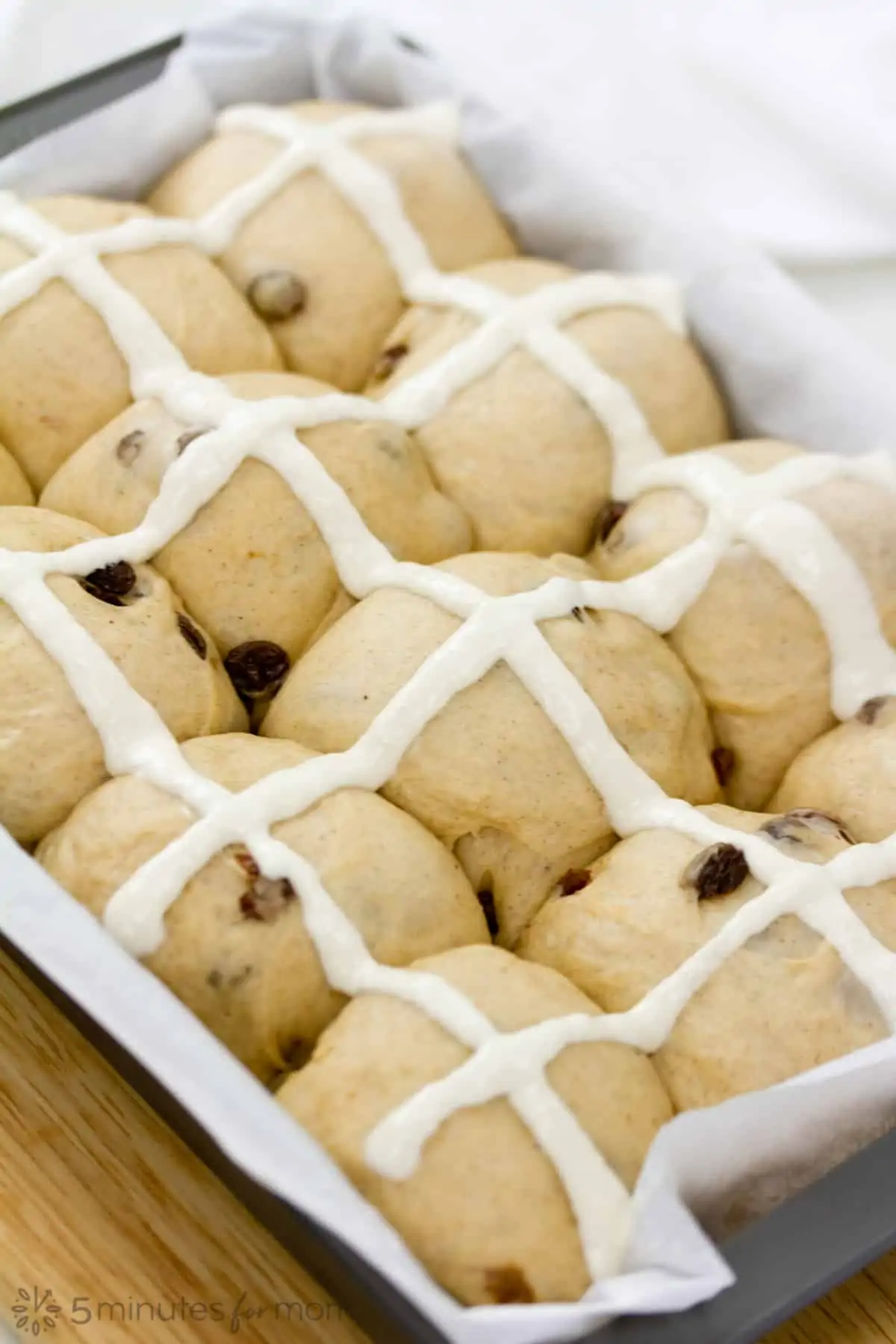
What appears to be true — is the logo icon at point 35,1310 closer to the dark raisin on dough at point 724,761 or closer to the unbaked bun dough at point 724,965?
the unbaked bun dough at point 724,965

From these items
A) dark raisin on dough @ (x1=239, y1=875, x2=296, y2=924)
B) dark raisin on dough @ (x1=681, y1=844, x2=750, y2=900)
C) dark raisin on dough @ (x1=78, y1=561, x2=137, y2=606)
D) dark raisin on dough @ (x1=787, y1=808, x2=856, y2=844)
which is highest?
dark raisin on dough @ (x1=78, y1=561, x2=137, y2=606)

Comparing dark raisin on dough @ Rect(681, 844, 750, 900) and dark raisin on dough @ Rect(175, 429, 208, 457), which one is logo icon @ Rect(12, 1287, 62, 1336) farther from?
dark raisin on dough @ Rect(175, 429, 208, 457)

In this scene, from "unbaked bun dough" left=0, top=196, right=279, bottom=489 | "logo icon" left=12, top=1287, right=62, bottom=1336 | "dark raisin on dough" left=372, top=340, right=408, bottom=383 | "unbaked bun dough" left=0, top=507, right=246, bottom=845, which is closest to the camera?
"logo icon" left=12, top=1287, right=62, bottom=1336

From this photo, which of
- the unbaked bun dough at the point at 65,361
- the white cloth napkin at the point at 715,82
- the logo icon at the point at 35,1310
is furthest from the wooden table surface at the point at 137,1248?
the white cloth napkin at the point at 715,82

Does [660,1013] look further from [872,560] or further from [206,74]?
[206,74]

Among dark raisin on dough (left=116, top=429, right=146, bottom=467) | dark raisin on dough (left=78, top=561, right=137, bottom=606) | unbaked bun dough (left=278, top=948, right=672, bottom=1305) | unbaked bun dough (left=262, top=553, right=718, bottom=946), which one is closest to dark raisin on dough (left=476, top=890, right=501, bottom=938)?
unbaked bun dough (left=262, top=553, right=718, bottom=946)

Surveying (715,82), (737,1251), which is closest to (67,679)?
(737,1251)
